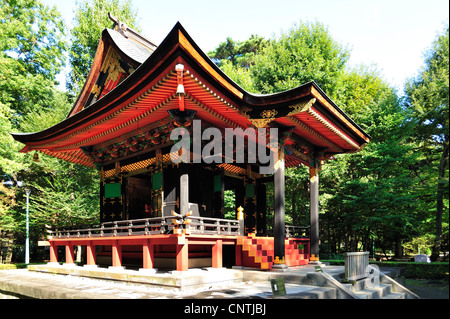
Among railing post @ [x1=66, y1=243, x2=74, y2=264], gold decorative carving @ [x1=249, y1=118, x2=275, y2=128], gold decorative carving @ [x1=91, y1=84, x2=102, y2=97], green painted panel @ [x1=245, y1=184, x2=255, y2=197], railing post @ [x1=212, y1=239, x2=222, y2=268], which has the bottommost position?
railing post @ [x1=66, y1=243, x2=74, y2=264]

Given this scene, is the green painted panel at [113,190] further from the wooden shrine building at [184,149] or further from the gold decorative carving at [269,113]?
the gold decorative carving at [269,113]

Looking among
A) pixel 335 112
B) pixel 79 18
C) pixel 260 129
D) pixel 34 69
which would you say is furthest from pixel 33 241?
pixel 335 112

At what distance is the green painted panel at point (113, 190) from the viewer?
1582 centimetres

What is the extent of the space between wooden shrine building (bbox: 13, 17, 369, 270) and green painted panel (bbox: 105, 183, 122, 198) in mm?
47

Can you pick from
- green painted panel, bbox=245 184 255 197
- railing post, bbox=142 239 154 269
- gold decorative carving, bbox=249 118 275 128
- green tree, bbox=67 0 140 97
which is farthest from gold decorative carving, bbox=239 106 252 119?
green tree, bbox=67 0 140 97

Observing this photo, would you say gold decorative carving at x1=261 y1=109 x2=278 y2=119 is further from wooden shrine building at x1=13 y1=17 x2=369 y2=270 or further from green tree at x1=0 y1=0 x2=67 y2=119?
green tree at x1=0 y1=0 x2=67 y2=119

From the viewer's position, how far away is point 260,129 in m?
11.9

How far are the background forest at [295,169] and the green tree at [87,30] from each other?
0.32 feet

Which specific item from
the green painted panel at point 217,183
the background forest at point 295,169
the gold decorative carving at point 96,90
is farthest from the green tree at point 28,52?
the green painted panel at point 217,183

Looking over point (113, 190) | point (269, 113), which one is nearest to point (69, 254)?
point (113, 190)

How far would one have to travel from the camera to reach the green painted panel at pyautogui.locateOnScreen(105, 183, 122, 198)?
15820mm

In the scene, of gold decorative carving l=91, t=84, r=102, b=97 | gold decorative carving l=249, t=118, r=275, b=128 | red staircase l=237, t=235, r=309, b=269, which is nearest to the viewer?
gold decorative carving l=249, t=118, r=275, b=128
